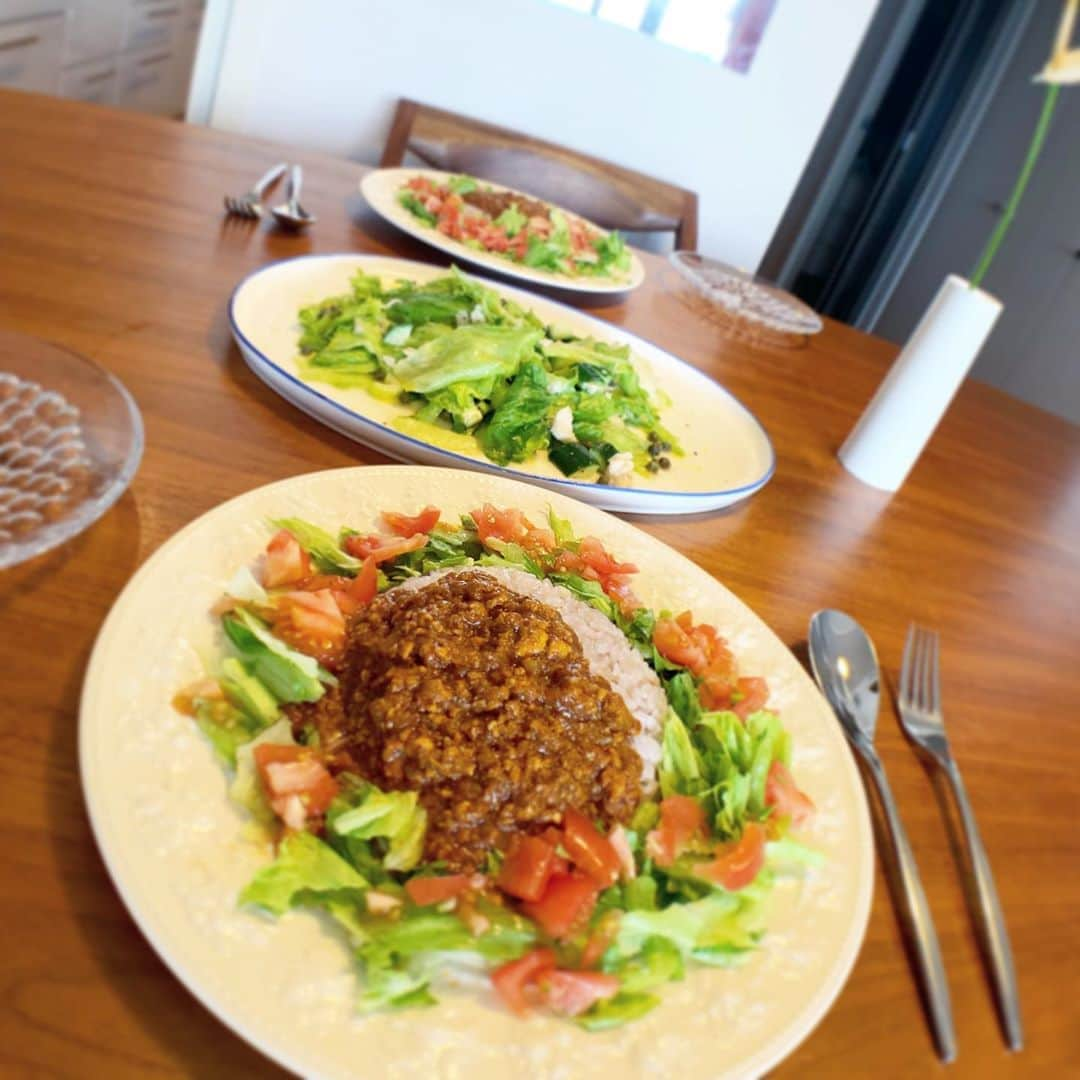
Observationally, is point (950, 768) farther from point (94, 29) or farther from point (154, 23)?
point (154, 23)

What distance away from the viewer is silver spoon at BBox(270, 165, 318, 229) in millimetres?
1994

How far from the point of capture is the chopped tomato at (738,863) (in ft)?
2.59

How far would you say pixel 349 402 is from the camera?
4.63ft

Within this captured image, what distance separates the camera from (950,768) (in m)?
1.12

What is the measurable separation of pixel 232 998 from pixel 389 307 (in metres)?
1.31

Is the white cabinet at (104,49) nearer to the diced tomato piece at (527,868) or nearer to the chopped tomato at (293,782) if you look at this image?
the chopped tomato at (293,782)

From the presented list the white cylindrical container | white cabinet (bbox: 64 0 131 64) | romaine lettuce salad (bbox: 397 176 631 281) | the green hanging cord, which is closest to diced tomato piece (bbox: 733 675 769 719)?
the green hanging cord

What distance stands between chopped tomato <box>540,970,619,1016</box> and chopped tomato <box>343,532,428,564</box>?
51 centimetres

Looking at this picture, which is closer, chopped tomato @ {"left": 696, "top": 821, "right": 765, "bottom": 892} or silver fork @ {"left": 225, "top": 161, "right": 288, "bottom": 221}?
chopped tomato @ {"left": 696, "top": 821, "right": 765, "bottom": 892}

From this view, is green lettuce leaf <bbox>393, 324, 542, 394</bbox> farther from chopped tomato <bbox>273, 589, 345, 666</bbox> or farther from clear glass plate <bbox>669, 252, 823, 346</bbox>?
clear glass plate <bbox>669, 252, 823, 346</bbox>

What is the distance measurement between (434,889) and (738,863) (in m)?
0.28

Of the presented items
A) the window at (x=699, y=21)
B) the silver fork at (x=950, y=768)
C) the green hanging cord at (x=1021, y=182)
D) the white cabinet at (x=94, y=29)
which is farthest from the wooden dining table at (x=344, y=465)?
the white cabinet at (x=94, y=29)

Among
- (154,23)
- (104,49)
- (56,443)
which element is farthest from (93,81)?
(56,443)

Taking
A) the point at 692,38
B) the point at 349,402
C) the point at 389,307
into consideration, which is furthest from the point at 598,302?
the point at 692,38
